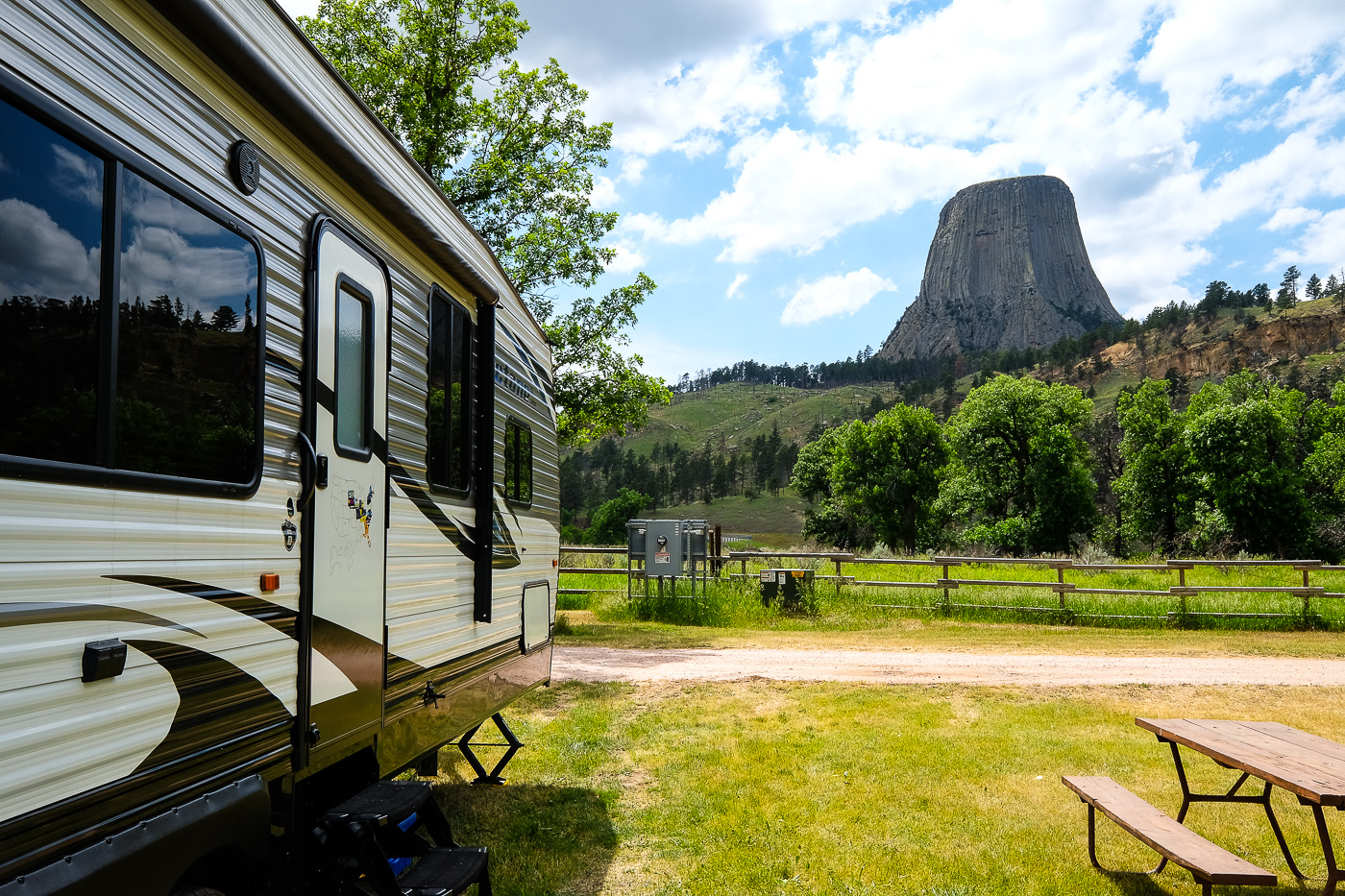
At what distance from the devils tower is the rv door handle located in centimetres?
16572

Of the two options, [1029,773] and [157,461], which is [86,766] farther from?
[1029,773]

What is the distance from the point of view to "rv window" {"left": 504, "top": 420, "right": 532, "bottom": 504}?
5664 millimetres

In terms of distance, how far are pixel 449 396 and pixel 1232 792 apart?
508 cm

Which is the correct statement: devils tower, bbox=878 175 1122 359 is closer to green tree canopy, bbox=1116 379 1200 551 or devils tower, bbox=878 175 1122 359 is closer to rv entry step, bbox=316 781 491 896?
green tree canopy, bbox=1116 379 1200 551

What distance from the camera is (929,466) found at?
58719mm

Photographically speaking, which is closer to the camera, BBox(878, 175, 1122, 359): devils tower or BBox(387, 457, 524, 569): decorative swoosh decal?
BBox(387, 457, 524, 569): decorative swoosh decal

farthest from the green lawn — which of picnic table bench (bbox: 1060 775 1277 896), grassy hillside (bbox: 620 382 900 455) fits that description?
grassy hillside (bbox: 620 382 900 455)

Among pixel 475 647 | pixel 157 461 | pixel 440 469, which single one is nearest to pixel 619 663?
pixel 475 647

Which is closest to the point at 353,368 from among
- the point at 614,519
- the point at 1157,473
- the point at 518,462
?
the point at 518,462

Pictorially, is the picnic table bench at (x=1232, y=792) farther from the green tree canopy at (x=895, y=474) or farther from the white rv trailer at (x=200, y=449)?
the green tree canopy at (x=895, y=474)

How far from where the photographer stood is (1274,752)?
450 centimetres

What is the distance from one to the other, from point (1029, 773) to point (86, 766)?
21.5 ft

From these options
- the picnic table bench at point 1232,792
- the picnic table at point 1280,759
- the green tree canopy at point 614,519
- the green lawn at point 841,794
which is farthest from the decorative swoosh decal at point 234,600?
the green tree canopy at point 614,519

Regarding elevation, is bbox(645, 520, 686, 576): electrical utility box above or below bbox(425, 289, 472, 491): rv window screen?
below
